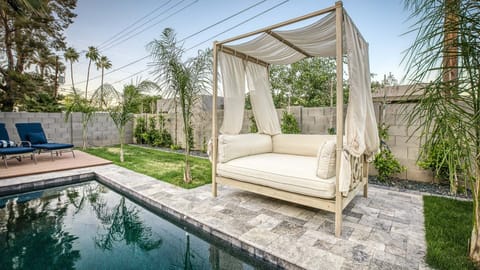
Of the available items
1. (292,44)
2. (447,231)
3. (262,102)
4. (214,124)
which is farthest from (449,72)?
(262,102)

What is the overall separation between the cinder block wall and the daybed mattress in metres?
8.33

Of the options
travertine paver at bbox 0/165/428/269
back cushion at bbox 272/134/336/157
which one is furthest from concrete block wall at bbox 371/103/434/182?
back cushion at bbox 272/134/336/157

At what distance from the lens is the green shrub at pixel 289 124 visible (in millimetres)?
5180

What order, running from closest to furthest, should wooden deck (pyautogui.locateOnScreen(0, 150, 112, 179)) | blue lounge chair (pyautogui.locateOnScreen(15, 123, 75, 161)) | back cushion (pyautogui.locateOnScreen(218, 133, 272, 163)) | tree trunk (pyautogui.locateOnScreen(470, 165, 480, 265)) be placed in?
tree trunk (pyautogui.locateOnScreen(470, 165, 480, 265)), back cushion (pyautogui.locateOnScreen(218, 133, 272, 163)), wooden deck (pyautogui.locateOnScreen(0, 150, 112, 179)), blue lounge chair (pyautogui.locateOnScreen(15, 123, 75, 161))

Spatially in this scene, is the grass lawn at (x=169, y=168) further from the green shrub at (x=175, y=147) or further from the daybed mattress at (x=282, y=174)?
the green shrub at (x=175, y=147)

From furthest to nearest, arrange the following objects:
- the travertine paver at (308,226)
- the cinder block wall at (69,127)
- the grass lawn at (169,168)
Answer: the cinder block wall at (69,127) < the grass lawn at (169,168) < the travertine paver at (308,226)

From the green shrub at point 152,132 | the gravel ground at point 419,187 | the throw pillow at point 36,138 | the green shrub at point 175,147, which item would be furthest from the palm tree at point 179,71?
the green shrub at point 152,132

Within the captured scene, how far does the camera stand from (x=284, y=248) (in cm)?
200

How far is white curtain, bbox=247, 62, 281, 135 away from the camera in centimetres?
409

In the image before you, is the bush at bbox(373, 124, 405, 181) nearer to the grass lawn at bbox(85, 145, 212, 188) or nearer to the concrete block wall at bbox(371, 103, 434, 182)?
the concrete block wall at bbox(371, 103, 434, 182)

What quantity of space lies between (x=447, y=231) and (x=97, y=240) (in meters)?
3.71

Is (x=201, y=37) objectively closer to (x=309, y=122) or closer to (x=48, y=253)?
(x=309, y=122)

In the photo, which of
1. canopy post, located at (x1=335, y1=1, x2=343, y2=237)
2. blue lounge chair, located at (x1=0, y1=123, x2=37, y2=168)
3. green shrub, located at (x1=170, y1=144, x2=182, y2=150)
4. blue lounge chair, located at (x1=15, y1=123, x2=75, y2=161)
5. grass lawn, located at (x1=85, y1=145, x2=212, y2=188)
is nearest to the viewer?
canopy post, located at (x1=335, y1=1, x2=343, y2=237)

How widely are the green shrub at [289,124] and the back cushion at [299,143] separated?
3.69 ft
